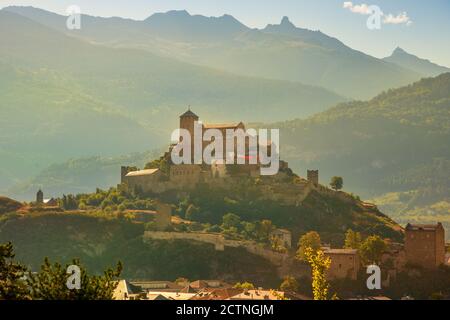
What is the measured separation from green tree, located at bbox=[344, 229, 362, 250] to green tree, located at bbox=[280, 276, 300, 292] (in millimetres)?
8551

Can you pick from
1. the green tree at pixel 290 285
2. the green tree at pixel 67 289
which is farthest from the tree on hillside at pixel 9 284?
the green tree at pixel 290 285

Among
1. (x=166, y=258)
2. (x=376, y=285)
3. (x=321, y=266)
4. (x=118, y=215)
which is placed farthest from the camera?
(x=118, y=215)

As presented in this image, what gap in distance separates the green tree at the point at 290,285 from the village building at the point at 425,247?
11093mm

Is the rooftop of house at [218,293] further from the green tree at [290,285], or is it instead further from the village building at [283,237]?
the village building at [283,237]

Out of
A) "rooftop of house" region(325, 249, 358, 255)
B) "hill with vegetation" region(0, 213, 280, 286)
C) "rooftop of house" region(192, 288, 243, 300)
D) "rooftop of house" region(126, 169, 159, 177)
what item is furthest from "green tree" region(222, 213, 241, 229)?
"rooftop of house" region(192, 288, 243, 300)

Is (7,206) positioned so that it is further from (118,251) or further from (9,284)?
(9,284)

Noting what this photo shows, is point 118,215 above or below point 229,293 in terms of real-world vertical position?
above

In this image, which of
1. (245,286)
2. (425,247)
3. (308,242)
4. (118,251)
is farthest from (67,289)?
(118,251)

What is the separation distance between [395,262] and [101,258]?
3050 cm

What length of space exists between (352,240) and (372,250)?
443 centimetres

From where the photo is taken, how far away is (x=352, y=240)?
11644 cm
